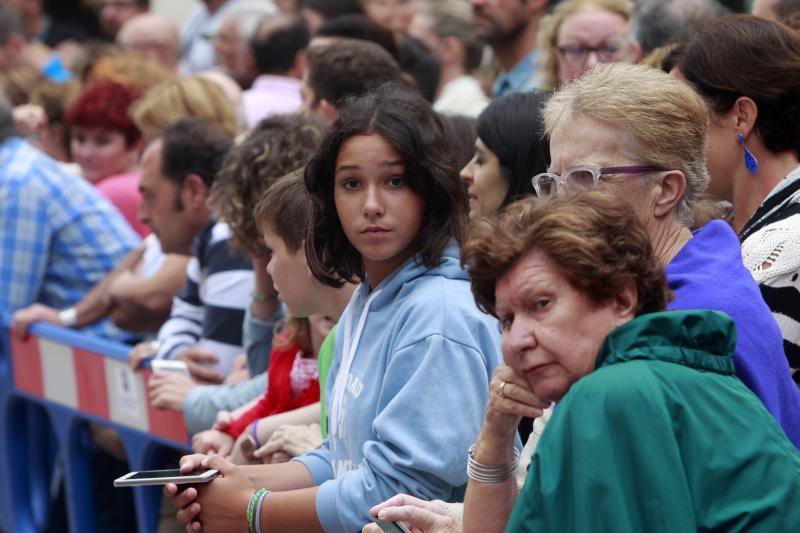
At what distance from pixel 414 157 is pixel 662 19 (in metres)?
2.37

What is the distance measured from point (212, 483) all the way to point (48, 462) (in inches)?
122

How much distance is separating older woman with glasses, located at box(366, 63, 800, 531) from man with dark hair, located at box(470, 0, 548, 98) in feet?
11.7

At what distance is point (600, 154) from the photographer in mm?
2705

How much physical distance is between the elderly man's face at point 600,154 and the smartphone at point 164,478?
110 centimetres

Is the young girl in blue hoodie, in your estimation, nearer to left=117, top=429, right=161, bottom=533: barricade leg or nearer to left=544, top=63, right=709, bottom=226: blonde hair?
left=544, top=63, right=709, bottom=226: blonde hair

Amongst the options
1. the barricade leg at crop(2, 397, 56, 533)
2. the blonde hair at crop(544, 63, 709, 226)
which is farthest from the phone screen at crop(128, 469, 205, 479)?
the barricade leg at crop(2, 397, 56, 533)

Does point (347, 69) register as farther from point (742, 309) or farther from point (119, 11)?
point (119, 11)

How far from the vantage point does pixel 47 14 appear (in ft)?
43.2

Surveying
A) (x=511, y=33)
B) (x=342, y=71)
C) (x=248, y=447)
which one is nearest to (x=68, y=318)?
(x=342, y=71)

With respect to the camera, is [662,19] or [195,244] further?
[662,19]

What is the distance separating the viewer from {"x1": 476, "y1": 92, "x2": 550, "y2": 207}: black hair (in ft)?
11.5

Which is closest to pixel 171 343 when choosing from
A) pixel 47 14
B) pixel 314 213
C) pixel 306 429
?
pixel 306 429

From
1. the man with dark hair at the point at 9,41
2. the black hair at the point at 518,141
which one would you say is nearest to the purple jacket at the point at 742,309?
the black hair at the point at 518,141

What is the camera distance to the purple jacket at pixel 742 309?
2.45 metres
